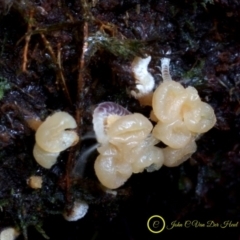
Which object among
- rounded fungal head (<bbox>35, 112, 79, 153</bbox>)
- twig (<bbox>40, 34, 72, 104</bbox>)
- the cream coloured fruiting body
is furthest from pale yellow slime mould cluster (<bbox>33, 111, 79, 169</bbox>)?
the cream coloured fruiting body

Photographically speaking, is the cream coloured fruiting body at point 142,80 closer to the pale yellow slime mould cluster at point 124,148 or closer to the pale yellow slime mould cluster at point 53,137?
the pale yellow slime mould cluster at point 124,148

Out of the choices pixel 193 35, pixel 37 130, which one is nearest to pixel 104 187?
pixel 37 130

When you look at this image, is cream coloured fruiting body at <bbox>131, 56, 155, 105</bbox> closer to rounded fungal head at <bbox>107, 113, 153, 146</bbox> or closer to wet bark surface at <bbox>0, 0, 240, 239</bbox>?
wet bark surface at <bbox>0, 0, 240, 239</bbox>

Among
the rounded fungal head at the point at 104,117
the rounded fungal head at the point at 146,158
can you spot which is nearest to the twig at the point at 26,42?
the rounded fungal head at the point at 104,117

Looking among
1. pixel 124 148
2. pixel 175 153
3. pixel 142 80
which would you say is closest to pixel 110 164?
pixel 124 148

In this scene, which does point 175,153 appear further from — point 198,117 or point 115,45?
point 115,45

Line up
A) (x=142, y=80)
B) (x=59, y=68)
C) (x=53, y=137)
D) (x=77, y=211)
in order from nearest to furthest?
(x=53, y=137)
(x=59, y=68)
(x=142, y=80)
(x=77, y=211)

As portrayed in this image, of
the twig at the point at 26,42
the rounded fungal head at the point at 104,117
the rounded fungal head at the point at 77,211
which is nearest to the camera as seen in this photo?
the twig at the point at 26,42
